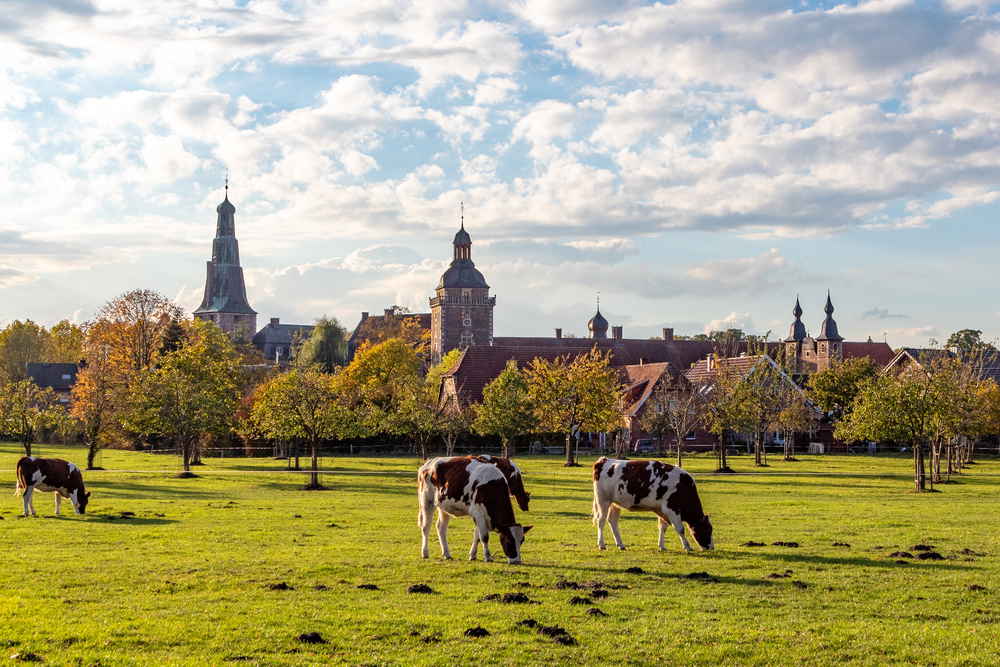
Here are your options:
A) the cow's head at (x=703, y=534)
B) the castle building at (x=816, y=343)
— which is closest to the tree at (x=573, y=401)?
the cow's head at (x=703, y=534)

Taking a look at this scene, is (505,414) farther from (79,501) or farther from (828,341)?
(828,341)

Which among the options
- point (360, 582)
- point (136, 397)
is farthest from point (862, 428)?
point (136, 397)

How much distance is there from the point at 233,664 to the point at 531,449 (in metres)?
64.0

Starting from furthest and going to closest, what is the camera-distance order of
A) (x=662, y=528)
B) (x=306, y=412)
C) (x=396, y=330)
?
(x=396, y=330), (x=306, y=412), (x=662, y=528)

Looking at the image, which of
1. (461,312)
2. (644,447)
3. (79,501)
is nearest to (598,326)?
(461,312)

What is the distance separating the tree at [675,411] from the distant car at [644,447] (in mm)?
1032

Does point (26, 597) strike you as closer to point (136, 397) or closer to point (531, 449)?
point (136, 397)

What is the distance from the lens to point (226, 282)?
176500 millimetres

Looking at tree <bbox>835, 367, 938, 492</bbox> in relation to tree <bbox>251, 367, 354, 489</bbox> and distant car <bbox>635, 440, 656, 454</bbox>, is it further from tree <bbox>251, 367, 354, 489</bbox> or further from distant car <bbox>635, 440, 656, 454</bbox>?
distant car <bbox>635, 440, 656, 454</bbox>

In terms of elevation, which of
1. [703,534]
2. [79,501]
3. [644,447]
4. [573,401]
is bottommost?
[644,447]

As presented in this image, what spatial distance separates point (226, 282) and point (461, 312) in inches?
3007

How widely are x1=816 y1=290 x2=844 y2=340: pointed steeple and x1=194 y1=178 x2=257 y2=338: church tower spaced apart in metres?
109

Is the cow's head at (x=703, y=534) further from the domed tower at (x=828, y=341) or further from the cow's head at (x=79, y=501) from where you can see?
the domed tower at (x=828, y=341)

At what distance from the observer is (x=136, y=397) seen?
46.7m
